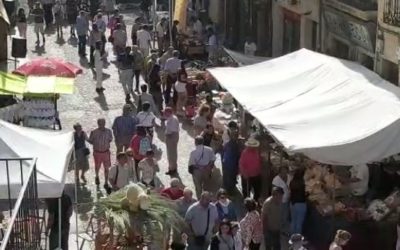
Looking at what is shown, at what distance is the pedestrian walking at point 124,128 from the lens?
18750 millimetres

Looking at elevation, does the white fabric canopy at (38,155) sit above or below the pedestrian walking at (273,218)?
above

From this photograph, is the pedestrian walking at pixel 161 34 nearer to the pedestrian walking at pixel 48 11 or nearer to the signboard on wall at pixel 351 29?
the pedestrian walking at pixel 48 11

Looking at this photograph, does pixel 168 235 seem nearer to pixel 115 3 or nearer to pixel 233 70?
pixel 233 70

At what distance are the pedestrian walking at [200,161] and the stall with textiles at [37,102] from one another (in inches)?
139

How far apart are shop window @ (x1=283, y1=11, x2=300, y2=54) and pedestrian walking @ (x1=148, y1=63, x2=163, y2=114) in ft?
16.0

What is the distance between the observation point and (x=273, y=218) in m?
14.5

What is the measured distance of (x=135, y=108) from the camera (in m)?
24.0

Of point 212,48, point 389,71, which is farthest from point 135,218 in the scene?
point 212,48

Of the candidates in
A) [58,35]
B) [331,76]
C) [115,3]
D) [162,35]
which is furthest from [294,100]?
[115,3]

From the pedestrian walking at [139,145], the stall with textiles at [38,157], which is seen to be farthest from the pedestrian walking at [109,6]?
the stall with textiles at [38,157]

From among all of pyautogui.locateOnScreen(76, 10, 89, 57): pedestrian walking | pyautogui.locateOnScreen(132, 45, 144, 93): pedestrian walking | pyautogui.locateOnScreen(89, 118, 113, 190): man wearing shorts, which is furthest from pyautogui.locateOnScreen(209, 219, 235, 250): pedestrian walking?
pyautogui.locateOnScreen(76, 10, 89, 57): pedestrian walking

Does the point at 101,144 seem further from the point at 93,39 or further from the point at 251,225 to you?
the point at 93,39

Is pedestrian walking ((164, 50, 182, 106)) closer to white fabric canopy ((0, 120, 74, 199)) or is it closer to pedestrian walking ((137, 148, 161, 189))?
pedestrian walking ((137, 148, 161, 189))

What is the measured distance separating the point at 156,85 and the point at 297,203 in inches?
387
